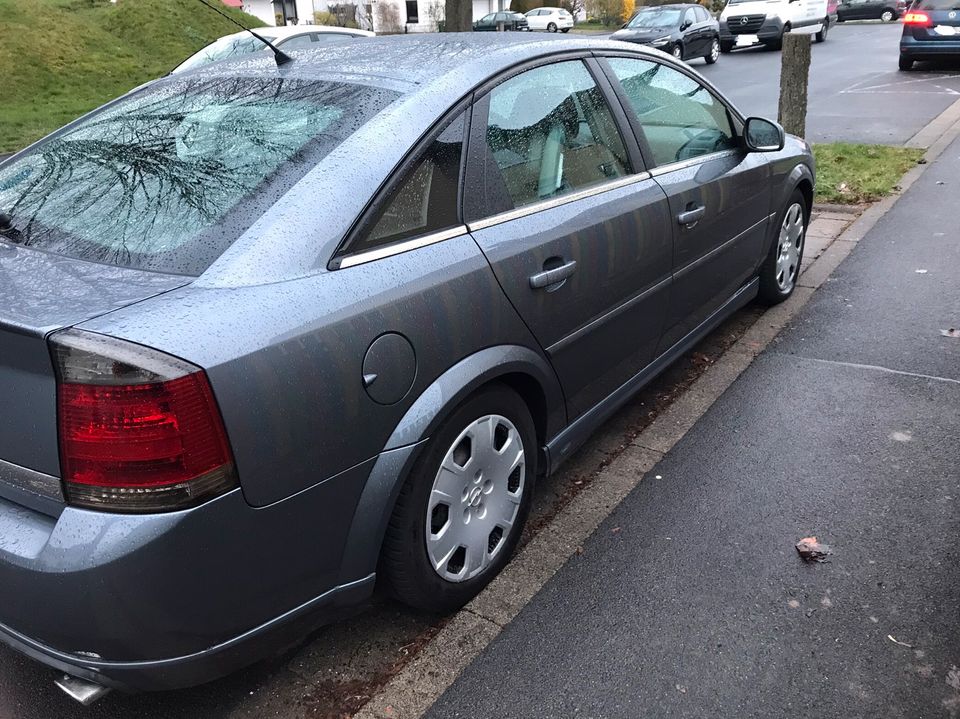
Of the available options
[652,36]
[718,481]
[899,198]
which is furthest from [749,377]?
[652,36]

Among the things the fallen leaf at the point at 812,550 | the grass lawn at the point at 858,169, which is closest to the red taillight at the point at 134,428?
the fallen leaf at the point at 812,550

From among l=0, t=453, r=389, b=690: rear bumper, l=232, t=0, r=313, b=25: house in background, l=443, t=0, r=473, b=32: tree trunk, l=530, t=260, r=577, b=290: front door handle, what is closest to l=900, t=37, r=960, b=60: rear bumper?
l=443, t=0, r=473, b=32: tree trunk

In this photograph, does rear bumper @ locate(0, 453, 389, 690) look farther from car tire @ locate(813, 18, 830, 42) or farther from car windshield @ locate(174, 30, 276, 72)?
car tire @ locate(813, 18, 830, 42)

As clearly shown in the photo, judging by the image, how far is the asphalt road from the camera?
37.0ft

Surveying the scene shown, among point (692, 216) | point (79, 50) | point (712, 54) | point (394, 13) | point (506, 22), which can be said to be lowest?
point (712, 54)

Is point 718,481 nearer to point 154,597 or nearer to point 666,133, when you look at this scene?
point 666,133

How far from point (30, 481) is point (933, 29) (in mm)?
18265

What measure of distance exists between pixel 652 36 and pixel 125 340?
21.8 m

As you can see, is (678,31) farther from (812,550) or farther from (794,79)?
(812,550)

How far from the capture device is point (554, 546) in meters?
3.03

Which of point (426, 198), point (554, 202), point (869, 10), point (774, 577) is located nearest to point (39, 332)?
point (426, 198)

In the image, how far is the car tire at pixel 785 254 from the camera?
4949mm

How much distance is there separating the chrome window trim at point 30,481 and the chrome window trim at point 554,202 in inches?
51.9

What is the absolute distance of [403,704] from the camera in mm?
2354
